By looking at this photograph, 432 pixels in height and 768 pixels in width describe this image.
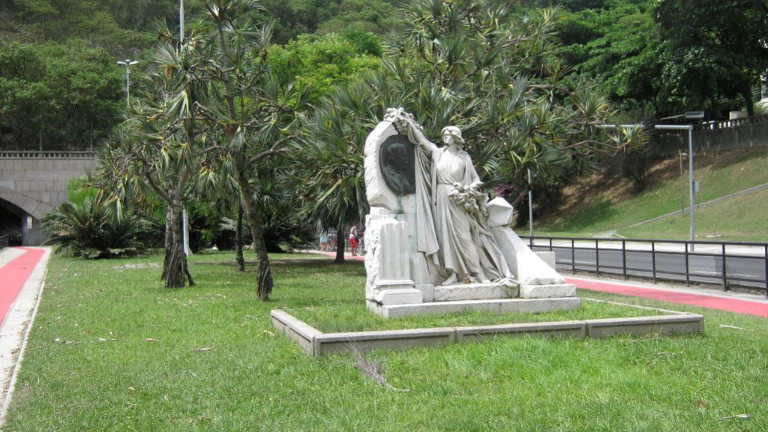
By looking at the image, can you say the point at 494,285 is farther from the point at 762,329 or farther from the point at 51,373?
the point at 51,373

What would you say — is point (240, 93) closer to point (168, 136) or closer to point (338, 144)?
point (168, 136)

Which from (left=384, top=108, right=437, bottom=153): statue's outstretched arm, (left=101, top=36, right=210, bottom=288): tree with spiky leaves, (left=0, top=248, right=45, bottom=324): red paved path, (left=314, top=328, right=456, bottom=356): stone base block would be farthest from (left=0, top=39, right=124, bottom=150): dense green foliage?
(left=314, top=328, right=456, bottom=356): stone base block

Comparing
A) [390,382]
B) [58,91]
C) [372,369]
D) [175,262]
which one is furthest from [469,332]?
[58,91]

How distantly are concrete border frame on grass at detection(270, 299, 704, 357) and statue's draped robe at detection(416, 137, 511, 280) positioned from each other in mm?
2094

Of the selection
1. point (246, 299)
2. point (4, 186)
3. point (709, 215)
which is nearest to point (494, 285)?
point (246, 299)

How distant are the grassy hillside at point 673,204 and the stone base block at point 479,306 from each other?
83.2 ft

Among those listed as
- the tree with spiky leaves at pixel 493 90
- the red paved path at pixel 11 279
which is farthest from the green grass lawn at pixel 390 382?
the tree with spiky leaves at pixel 493 90

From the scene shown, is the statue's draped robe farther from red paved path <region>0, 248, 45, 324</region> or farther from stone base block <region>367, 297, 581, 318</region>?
red paved path <region>0, 248, 45, 324</region>

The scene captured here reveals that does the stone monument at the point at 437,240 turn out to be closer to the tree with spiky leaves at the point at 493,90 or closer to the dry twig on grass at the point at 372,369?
the dry twig on grass at the point at 372,369

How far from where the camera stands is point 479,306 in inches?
390

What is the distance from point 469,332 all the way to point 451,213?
2.64 m

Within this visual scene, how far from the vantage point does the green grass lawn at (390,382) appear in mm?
5707

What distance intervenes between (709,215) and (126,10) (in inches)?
2541

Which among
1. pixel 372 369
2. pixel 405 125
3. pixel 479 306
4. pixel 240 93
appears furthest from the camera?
pixel 240 93
